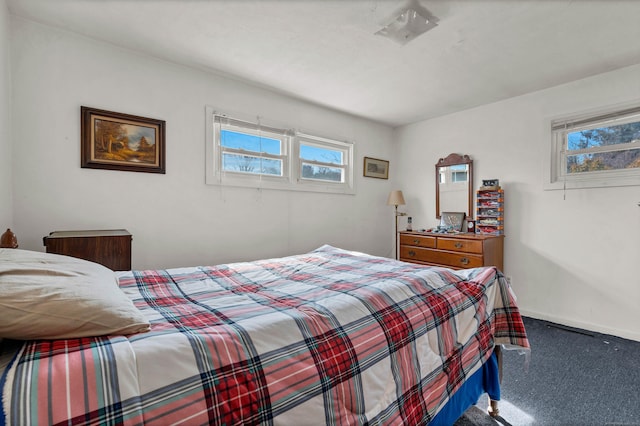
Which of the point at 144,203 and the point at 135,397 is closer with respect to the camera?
the point at 135,397

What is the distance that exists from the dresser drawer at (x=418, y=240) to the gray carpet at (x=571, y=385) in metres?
1.32

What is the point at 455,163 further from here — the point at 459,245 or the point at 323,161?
the point at 323,161

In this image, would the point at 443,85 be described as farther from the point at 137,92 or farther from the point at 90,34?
the point at 90,34

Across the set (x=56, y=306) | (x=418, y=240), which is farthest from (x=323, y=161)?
(x=56, y=306)

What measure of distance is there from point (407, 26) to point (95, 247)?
252cm

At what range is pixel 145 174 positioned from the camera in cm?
Result: 246

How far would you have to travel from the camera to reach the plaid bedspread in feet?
2.04

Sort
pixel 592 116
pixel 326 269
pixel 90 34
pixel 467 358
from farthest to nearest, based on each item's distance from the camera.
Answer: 1. pixel 592 116
2. pixel 90 34
3. pixel 326 269
4. pixel 467 358

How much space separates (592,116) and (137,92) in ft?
14.0

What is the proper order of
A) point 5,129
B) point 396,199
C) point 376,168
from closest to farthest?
point 5,129, point 396,199, point 376,168

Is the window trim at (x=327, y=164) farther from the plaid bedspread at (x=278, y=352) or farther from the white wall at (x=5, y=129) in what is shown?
the white wall at (x=5, y=129)

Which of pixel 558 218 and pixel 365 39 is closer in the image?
pixel 365 39

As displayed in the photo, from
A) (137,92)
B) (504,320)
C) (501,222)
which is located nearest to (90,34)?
(137,92)

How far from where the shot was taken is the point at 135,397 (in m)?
0.63
